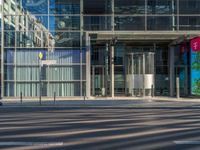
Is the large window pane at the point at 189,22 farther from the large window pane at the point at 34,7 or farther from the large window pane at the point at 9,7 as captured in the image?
the large window pane at the point at 9,7

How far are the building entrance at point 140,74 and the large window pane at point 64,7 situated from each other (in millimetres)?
5592

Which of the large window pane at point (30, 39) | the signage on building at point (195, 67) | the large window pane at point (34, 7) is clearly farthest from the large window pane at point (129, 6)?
the large window pane at point (30, 39)

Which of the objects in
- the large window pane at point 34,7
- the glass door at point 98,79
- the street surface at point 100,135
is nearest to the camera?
the street surface at point 100,135

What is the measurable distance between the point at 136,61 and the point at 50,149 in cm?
2533

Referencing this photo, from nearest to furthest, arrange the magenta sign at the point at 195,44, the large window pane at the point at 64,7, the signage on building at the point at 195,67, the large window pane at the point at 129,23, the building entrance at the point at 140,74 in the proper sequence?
1. the building entrance at the point at 140,74
2. the magenta sign at the point at 195,44
3. the signage on building at the point at 195,67
4. the large window pane at the point at 64,7
5. the large window pane at the point at 129,23

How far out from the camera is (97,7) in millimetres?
37312

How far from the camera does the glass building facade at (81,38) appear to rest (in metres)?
35.4

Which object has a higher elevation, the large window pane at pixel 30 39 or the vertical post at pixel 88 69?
the large window pane at pixel 30 39

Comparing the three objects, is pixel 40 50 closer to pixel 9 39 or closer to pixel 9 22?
pixel 9 39

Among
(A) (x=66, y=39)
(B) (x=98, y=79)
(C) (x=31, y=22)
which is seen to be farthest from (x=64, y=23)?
(B) (x=98, y=79)

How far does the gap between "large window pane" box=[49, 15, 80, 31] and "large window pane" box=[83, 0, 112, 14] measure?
1.22m

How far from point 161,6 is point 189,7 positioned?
221 centimetres

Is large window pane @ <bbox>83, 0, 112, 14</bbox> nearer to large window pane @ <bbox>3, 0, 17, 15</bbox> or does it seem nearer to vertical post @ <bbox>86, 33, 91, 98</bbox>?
vertical post @ <bbox>86, 33, 91, 98</bbox>

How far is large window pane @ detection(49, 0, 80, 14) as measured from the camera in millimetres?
36188
